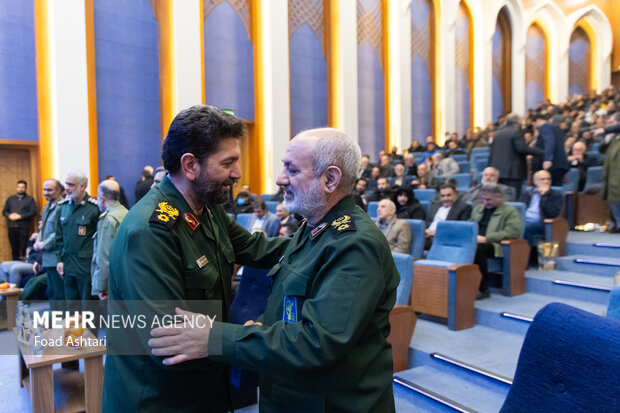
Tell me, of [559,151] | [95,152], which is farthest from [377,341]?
[95,152]

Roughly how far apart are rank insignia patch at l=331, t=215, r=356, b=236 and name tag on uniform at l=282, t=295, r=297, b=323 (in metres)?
0.19

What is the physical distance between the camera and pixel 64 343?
277cm

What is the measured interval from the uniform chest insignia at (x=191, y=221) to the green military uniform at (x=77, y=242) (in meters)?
2.88

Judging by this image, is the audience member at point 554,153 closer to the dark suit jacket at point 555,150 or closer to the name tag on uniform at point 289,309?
the dark suit jacket at point 555,150

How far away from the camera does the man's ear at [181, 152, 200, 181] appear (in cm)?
125

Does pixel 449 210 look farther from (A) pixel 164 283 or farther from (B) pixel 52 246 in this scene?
(A) pixel 164 283

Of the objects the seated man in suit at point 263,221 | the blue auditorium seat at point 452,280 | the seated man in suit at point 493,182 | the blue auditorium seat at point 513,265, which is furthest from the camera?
the seated man in suit at point 263,221

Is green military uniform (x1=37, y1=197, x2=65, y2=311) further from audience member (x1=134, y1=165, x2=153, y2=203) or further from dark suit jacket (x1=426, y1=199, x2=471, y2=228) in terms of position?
dark suit jacket (x1=426, y1=199, x2=471, y2=228)

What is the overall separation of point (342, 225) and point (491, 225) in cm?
351

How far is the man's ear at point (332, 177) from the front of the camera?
1.18 m

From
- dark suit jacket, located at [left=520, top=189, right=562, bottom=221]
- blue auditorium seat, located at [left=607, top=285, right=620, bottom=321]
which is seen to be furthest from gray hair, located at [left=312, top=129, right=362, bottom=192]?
dark suit jacket, located at [left=520, top=189, right=562, bottom=221]

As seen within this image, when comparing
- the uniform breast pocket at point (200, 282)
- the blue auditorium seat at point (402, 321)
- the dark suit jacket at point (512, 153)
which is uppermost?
the dark suit jacket at point (512, 153)

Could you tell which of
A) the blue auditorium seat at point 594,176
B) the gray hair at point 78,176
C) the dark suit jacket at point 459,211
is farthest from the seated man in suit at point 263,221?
the blue auditorium seat at point 594,176

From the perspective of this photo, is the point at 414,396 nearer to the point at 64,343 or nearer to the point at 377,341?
the point at 377,341
